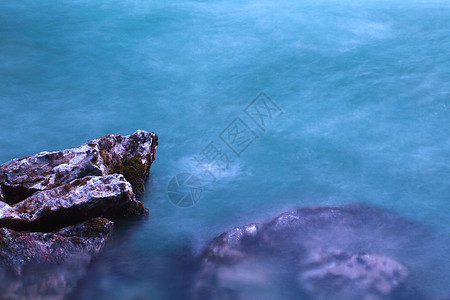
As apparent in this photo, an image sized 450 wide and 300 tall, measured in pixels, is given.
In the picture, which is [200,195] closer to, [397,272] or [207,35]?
[397,272]

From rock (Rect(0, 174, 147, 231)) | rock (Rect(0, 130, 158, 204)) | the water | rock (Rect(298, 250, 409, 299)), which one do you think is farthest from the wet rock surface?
rock (Rect(0, 130, 158, 204))

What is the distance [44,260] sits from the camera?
5656mm

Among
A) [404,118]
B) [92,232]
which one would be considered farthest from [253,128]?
[92,232]

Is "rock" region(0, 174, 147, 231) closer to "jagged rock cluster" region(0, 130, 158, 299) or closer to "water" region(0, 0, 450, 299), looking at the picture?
"jagged rock cluster" region(0, 130, 158, 299)

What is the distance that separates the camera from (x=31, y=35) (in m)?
11.8

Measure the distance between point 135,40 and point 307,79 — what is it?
4.27 m

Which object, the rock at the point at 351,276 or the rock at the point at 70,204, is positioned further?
the rock at the point at 70,204

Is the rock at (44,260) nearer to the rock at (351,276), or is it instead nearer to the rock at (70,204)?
the rock at (70,204)

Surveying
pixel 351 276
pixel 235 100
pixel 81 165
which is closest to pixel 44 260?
pixel 81 165

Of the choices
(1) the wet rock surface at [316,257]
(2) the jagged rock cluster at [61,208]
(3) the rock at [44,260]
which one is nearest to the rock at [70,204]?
(2) the jagged rock cluster at [61,208]

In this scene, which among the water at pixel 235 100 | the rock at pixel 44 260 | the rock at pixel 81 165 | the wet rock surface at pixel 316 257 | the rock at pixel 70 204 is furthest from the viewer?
the water at pixel 235 100

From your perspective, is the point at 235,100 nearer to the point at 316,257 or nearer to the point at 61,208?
the point at 316,257

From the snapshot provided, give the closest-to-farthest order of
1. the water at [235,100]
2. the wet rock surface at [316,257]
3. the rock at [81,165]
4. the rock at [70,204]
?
the wet rock surface at [316,257], the rock at [70,204], the rock at [81,165], the water at [235,100]

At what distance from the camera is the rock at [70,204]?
19.3 feet
